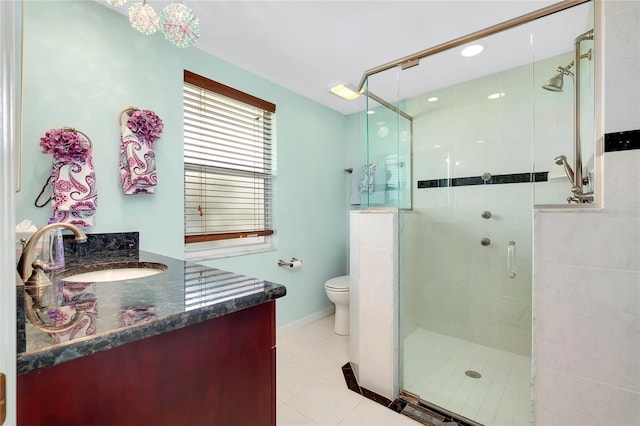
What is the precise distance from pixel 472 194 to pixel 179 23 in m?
2.17

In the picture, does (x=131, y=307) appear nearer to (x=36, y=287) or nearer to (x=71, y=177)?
(x=36, y=287)

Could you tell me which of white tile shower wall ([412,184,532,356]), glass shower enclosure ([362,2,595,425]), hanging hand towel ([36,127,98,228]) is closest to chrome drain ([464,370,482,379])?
glass shower enclosure ([362,2,595,425])

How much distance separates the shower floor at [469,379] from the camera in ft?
5.26

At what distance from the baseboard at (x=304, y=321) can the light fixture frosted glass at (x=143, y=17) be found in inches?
90.9

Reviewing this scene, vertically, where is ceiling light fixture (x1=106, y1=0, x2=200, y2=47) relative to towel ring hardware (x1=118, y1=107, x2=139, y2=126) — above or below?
above

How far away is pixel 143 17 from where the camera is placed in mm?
1192

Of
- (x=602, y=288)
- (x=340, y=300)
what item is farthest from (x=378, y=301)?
(x=602, y=288)

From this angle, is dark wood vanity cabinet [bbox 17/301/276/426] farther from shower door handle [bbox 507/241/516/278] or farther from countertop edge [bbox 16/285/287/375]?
shower door handle [bbox 507/241/516/278]

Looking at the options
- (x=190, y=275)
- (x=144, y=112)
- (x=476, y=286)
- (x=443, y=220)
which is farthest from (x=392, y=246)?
(x=144, y=112)

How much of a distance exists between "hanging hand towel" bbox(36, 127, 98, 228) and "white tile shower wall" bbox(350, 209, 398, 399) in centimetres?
157

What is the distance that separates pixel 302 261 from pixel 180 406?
210 cm

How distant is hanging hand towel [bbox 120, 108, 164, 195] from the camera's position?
1.66m

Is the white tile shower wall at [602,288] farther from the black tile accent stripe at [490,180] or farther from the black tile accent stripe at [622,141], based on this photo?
the black tile accent stripe at [490,180]

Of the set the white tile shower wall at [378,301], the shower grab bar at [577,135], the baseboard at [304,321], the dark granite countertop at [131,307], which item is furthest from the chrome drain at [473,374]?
the dark granite countertop at [131,307]
